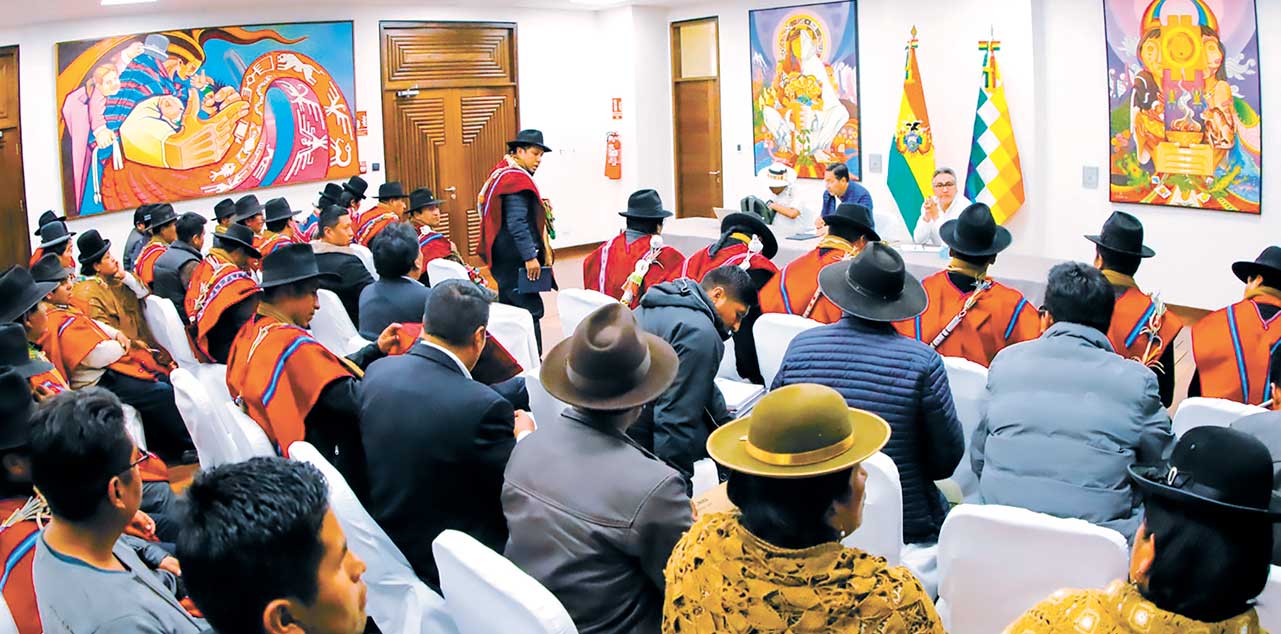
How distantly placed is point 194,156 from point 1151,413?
8544 millimetres

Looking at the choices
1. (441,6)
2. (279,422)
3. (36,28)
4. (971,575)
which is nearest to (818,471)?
(971,575)

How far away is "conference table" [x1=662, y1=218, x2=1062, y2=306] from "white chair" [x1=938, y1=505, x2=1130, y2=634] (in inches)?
121

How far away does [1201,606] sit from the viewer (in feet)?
5.30

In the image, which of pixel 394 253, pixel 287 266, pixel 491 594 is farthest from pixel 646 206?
pixel 491 594

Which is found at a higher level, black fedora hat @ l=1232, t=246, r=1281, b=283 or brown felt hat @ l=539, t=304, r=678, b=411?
black fedora hat @ l=1232, t=246, r=1281, b=283

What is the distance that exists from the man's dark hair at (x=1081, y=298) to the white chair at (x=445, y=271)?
10.6 feet


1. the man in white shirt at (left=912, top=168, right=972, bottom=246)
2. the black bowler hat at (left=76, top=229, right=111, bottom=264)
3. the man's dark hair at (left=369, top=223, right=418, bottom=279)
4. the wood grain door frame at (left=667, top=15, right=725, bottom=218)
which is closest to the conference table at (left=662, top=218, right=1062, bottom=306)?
the man in white shirt at (left=912, top=168, right=972, bottom=246)

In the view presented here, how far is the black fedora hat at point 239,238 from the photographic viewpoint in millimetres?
5512

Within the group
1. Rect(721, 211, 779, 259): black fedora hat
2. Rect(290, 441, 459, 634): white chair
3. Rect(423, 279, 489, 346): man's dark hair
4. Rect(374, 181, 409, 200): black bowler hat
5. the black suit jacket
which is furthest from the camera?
Rect(374, 181, 409, 200): black bowler hat

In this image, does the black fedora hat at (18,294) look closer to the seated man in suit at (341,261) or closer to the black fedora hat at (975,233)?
the seated man in suit at (341,261)

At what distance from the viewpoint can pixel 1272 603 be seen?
2.14m

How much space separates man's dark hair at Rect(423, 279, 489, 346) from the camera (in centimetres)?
315

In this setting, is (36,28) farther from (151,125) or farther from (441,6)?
(441,6)

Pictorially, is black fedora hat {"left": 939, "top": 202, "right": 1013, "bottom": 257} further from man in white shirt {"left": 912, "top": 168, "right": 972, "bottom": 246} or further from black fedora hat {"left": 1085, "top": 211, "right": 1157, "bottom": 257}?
man in white shirt {"left": 912, "top": 168, "right": 972, "bottom": 246}
